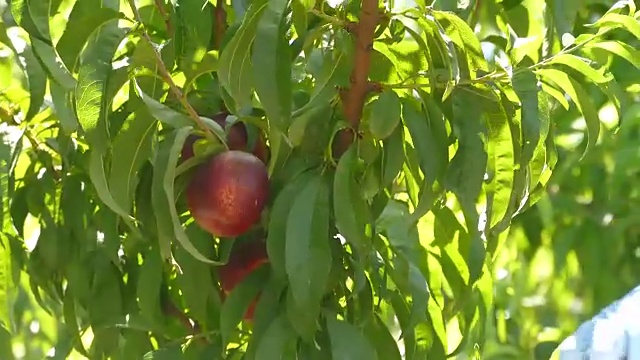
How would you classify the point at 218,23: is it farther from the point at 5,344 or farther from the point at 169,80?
the point at 5,344

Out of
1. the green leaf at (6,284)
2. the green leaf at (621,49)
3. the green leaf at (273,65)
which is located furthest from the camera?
the green leaf at (6,284)

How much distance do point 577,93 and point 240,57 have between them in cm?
22

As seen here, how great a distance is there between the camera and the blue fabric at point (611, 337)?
739 mm

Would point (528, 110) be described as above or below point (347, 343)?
above

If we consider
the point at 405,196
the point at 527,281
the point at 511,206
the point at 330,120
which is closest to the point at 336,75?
the point at 330,120

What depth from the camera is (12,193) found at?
0.76 meters

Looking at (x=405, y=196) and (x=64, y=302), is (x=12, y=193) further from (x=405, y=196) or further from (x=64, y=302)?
(x=405, y=196)

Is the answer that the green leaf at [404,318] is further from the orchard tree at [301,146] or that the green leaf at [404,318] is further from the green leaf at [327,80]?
the green leaf at [327,80]

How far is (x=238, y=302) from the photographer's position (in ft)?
2.03

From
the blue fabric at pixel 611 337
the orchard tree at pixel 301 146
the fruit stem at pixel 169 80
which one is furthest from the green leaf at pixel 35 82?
the blue fabric at pixel 611 337

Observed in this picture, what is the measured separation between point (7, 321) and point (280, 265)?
0.88ft

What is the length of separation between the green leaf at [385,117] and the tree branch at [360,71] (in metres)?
0.03

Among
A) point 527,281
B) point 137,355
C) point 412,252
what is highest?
point 412,252

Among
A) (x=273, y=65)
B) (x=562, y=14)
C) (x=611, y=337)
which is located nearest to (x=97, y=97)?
(x=273, y=65)
